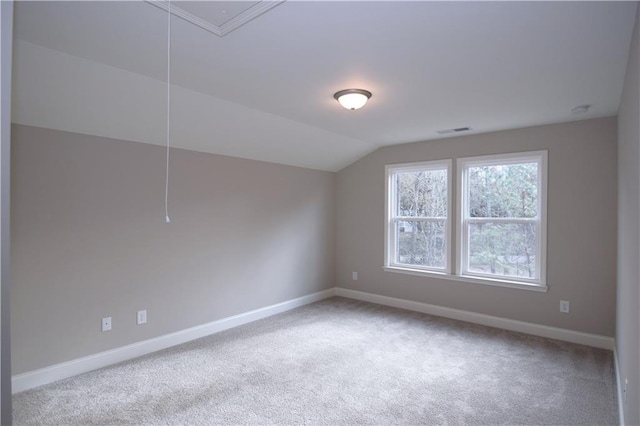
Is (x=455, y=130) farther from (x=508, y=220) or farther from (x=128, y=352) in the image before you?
(x=128, y=352)

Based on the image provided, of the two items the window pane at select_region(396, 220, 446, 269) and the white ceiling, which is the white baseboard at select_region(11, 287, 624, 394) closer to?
the window pane at select_region(396, 220, 446, 269)

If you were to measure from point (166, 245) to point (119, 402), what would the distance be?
1.48 metres

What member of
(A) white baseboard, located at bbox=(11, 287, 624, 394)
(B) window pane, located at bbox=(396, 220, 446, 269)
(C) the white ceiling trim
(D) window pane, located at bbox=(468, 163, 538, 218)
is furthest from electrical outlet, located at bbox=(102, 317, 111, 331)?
(D) window pane, located at bbox=(468, 163, 538, 218)

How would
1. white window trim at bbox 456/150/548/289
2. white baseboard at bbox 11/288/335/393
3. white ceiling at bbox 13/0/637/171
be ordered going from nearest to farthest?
white ceiling at bbox 13/0/637/171
white baseboard at bbox 11/288/335/393
white window trim at bbox 456/150/548/289

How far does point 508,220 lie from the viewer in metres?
4.23

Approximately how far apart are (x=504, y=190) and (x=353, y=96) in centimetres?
249

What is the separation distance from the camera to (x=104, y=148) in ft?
10.4

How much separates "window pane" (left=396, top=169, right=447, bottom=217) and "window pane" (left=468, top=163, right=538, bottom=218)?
38 cm

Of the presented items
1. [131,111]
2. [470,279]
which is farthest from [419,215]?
[131,111]

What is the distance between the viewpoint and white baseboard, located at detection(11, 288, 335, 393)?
2758 millimetres

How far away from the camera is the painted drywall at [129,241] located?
2.77 m

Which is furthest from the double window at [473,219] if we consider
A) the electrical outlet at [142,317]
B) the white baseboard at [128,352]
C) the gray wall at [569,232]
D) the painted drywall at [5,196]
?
the painted drywall at [5,196]

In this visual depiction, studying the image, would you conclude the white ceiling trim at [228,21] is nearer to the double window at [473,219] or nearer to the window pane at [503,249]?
the double window at [473,219]

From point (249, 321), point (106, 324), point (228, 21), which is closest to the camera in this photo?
point (228, 21)
